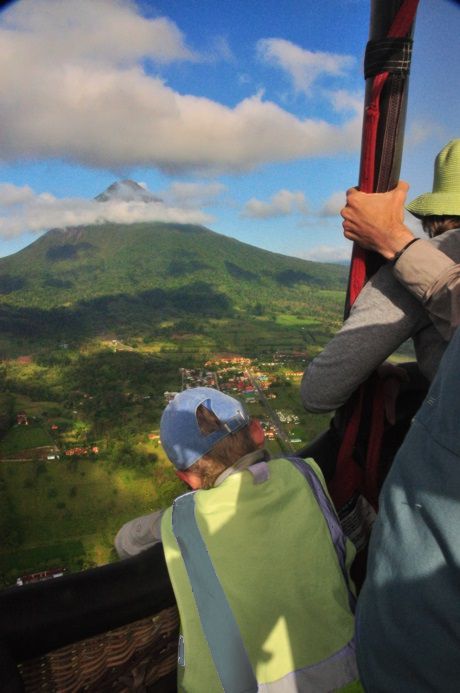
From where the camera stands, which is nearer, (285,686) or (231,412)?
(285,686)

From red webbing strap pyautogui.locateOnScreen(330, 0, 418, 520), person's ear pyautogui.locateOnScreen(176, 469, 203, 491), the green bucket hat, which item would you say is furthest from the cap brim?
person's ear pyautogui.locateOnScreen(176, 469, 203, 491)

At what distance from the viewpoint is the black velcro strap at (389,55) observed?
112 centimetres

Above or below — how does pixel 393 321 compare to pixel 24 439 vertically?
above

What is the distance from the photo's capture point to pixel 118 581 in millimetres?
932

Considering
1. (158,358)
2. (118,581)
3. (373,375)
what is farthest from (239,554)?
(158,358)

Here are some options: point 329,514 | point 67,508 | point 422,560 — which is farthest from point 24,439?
point 422,560

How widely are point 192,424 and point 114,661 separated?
0.57 m

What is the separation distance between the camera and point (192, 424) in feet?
3.98

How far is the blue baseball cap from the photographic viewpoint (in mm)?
1195

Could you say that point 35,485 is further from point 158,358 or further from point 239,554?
point 158,358

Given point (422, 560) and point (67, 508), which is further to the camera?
point (67, 508)

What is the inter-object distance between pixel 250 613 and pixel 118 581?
0.94 feet

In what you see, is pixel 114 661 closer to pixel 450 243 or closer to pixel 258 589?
pixel 258 589

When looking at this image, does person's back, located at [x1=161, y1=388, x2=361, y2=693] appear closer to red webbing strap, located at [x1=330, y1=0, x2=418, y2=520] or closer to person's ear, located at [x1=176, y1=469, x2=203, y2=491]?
person's ear, located at [x1=176, y1=469, x2=203, y2=491]
